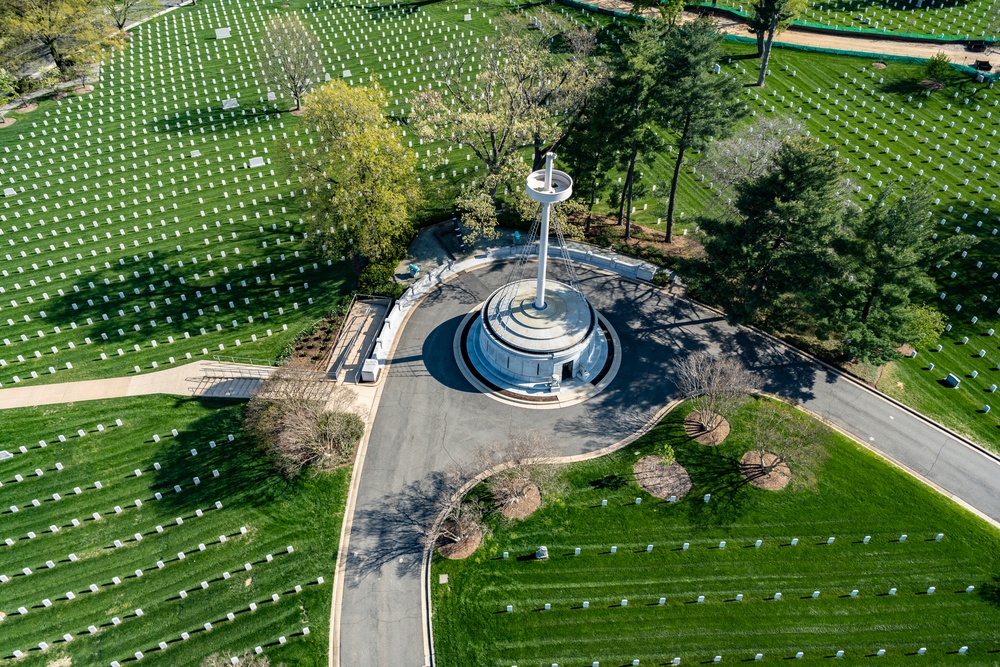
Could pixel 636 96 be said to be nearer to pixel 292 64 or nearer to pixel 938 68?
pixel 292 64

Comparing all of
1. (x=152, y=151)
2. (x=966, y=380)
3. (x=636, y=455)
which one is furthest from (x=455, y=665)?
(x=152, y=151)

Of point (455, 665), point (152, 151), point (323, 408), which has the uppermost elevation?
point (152, 151)

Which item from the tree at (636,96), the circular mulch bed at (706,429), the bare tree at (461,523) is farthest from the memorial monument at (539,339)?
the bare tree at (461,523)

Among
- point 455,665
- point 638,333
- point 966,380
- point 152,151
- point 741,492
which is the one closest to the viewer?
point 455,665

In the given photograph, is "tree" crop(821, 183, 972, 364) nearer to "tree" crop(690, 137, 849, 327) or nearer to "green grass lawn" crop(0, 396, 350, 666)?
"tree" crop(690, 137, 849, 327)

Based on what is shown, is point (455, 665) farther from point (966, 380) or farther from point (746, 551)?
point (966, 380)

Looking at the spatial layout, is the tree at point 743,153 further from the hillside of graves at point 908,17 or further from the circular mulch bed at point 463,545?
the hillside of graves at point 908,17
